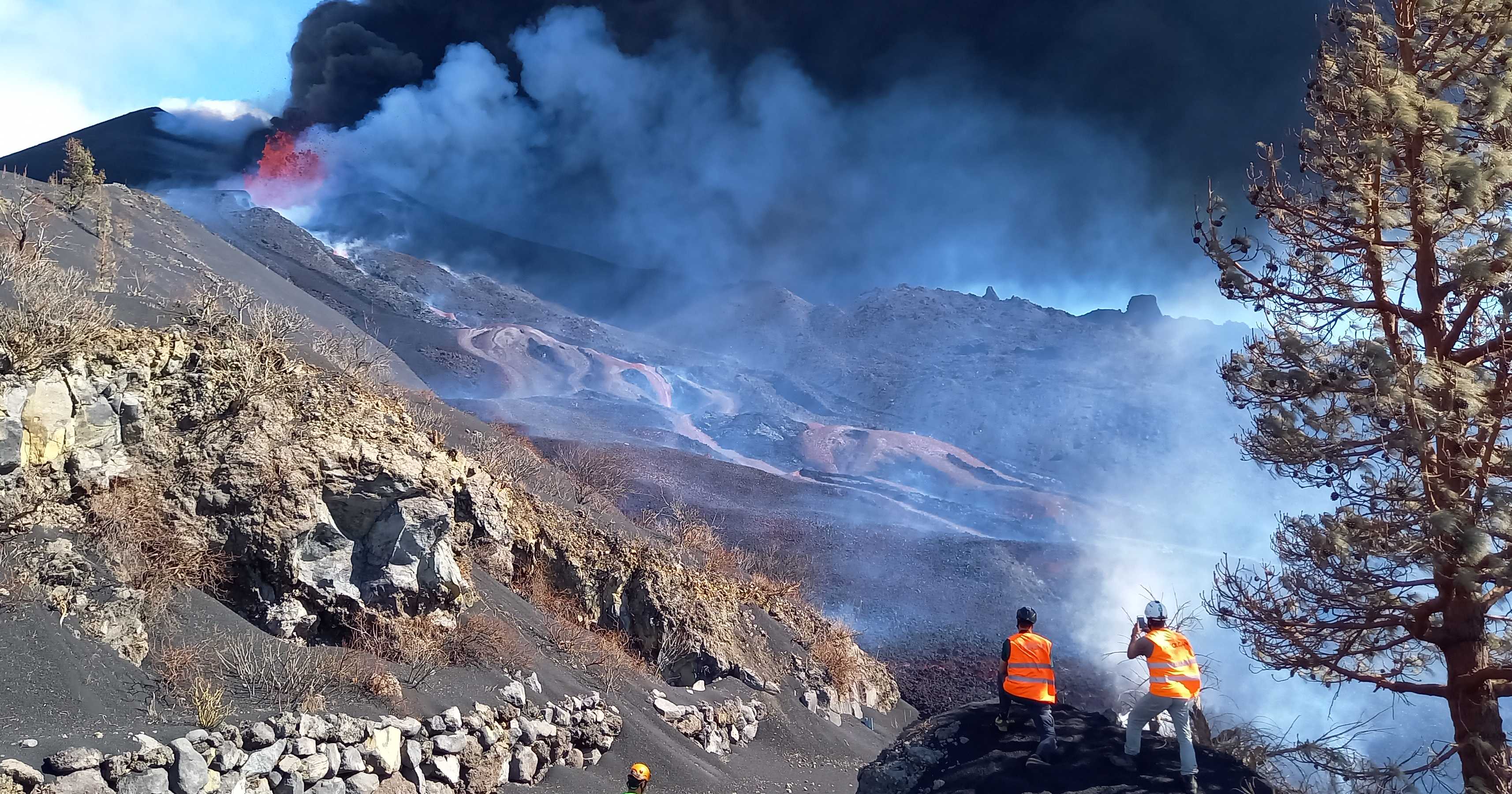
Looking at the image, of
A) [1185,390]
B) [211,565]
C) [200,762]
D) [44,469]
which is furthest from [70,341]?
[1185,390]

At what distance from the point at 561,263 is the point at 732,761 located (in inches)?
4101

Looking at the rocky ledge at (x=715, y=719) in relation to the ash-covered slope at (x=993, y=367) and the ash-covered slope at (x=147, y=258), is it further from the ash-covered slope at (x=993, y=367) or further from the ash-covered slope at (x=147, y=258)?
the ash-covered slope at (x=993, y=367)

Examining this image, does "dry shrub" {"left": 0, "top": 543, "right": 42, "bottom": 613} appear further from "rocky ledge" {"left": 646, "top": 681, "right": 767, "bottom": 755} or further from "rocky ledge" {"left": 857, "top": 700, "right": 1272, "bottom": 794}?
"rocky ledge" {"left": 646, "top": 681, "right": 767, "bottom": 755}

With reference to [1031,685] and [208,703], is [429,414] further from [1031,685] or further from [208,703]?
[1031,685]

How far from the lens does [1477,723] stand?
17.7 ft

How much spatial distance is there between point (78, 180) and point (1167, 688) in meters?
24.5

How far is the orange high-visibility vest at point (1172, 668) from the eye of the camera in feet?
17.2

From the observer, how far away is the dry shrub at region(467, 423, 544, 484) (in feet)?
43.0

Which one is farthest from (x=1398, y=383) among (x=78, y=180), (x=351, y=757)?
(x=78, y=180)

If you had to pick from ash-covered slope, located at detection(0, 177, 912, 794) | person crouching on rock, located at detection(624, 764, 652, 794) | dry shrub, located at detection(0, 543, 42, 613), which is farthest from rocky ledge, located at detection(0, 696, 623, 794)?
person crouching on rock, located at detection(624, 764, 652, 794)

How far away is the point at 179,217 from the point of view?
127ft

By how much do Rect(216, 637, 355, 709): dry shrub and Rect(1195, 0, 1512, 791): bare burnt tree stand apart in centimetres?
679

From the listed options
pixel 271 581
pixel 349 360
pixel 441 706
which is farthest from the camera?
pixel 349 360

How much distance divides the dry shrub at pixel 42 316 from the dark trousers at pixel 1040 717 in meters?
7.53
